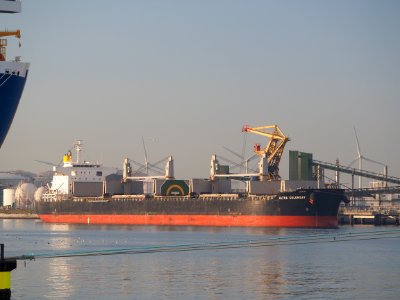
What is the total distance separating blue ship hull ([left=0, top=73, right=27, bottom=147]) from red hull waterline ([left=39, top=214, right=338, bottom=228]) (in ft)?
159

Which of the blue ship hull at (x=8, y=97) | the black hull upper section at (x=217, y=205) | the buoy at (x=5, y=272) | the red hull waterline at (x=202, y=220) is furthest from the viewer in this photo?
the black hull upper section at (x=217, y=205)

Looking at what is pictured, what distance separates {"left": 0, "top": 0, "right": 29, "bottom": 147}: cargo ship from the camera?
5472 centimetres

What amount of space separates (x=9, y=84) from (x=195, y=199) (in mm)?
56474

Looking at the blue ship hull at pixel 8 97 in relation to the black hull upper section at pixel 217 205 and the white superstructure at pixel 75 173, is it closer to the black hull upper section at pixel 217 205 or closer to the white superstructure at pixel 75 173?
the black hull upper section at pixel 217 205

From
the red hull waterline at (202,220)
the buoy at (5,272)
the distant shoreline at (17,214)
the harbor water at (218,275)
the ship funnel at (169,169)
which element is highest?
the ship funnel at (169,169)

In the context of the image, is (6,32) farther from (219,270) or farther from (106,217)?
(106,217)

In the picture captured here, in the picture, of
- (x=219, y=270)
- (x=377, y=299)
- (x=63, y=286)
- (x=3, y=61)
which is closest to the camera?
(x=377, y=299)

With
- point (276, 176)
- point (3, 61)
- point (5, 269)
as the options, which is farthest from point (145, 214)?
point (5, 269)

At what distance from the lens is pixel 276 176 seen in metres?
118

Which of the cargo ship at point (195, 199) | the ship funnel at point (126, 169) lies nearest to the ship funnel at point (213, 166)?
the cargo ship at point (195, 199)

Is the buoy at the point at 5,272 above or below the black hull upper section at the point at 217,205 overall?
below

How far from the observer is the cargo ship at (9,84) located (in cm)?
5472

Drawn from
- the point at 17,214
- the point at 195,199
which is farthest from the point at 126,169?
the point at 17,214

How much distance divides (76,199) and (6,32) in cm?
7069
